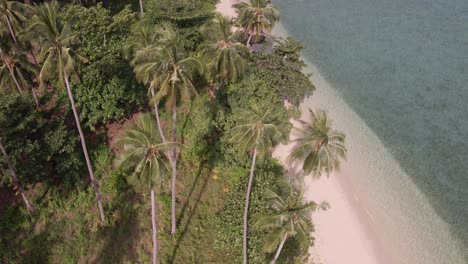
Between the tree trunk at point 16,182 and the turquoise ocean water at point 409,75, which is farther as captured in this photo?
the turquoise ocean water at point 409,75

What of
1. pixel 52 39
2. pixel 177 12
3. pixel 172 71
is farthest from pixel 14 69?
pixel 177 12

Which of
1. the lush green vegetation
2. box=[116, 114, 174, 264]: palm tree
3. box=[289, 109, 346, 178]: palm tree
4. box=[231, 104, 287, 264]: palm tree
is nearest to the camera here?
box=[116, 114, 174, 264]: palm tree

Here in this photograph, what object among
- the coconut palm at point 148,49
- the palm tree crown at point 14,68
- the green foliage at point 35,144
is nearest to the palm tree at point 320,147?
the coconut palm at point 148,49

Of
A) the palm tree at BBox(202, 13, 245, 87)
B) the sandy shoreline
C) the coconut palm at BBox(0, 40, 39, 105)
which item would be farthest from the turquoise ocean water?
the coconut palm at BBox(0, 40, 39, 105)

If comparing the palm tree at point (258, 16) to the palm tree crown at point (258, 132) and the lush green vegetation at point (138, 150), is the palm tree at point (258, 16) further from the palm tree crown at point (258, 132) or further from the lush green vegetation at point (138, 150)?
the palm tree crown at point (258, 132)

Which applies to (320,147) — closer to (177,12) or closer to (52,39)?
(52,39)

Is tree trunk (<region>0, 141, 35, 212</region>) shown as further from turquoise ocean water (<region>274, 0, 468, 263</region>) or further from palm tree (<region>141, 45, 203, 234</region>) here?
turquoise ocean water (<region>274, 0, 468, 263</region>)
